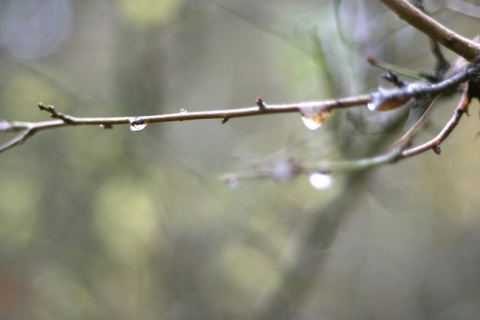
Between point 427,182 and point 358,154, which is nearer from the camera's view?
point 358,154

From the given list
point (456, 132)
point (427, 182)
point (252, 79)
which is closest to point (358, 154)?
point (456, 132)

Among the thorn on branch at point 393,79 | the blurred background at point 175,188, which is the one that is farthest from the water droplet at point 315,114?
the blurred background at point 175,188

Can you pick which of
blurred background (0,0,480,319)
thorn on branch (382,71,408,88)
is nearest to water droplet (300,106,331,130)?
thorn on branch (382,71,408,88)

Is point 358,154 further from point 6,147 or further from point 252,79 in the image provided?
point 252,79

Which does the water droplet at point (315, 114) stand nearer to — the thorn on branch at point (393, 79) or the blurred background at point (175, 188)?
the thorn on branch at point (393, 79)

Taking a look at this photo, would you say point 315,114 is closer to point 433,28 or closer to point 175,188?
point 433,28

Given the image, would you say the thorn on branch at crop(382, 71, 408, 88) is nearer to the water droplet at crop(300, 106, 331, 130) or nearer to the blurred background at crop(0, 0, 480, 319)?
the water droplet at crop(300, 106, 331, 130)
